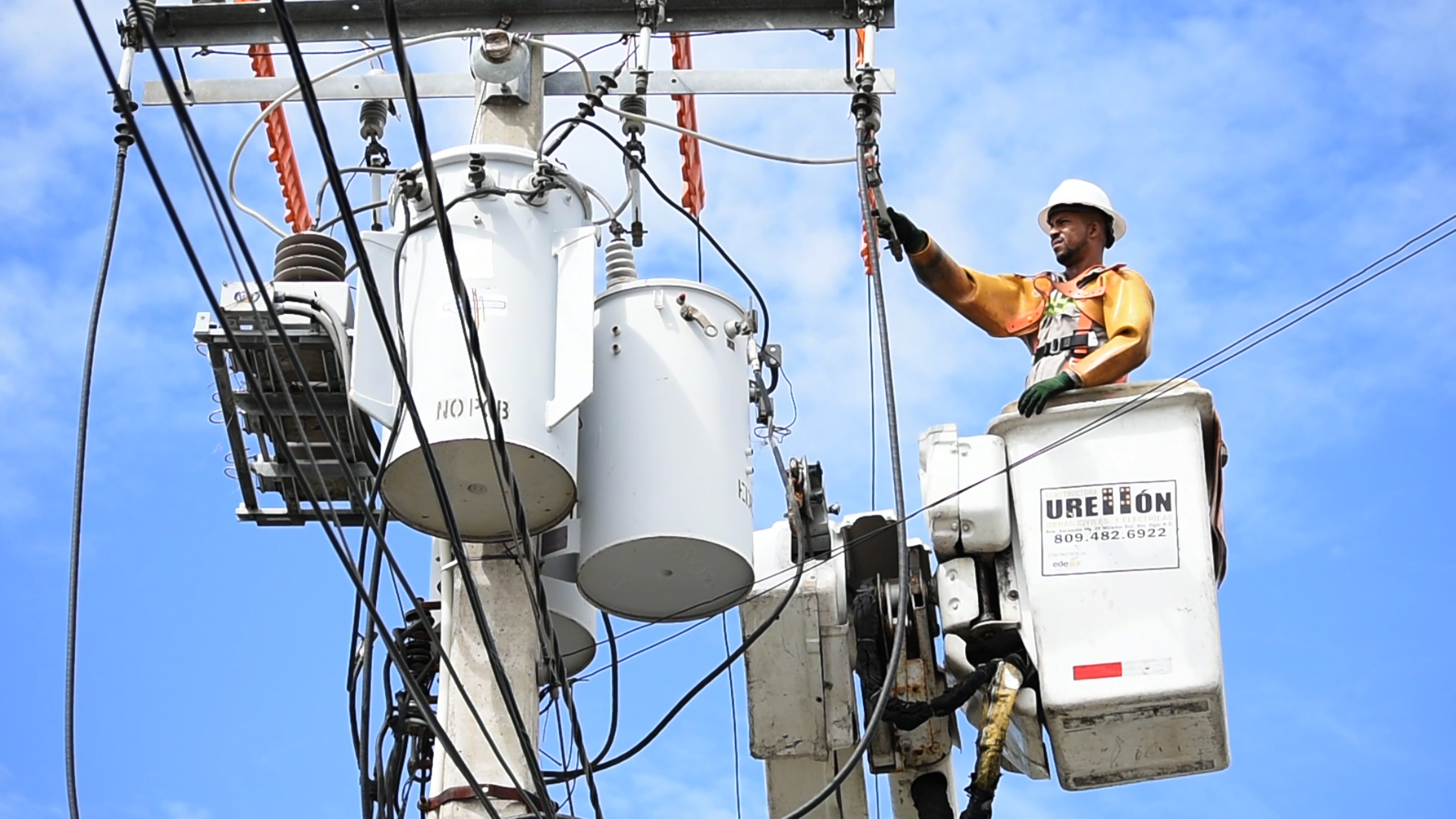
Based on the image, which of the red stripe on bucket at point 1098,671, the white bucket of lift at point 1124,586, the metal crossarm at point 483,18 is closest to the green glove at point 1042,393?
the white bucket of lift at point 1124,586

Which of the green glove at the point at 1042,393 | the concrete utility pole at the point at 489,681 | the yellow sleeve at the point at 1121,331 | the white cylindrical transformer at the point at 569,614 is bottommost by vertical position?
the concrete utility pole at the point at 489,681

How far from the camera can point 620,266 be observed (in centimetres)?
657

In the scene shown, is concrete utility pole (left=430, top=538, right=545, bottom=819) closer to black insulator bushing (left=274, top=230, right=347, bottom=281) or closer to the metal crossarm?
black insulator bushing (left=274, top=230, right=347, bottom=281)

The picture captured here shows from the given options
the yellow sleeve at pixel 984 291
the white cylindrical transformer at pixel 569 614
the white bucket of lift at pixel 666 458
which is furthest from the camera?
the yellow sleeve at pixel 984 291

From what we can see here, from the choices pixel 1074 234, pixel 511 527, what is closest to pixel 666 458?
pixel 511 527

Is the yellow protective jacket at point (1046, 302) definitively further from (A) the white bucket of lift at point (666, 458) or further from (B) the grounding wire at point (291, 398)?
(B) the grounding wire at point (291, 398)

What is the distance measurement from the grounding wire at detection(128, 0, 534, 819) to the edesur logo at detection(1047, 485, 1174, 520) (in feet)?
7.07

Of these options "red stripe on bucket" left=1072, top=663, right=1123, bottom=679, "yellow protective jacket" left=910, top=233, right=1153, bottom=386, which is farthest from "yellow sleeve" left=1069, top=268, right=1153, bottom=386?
"red stripe on bucket" left=1072, top=663, right=1123, bottom=679

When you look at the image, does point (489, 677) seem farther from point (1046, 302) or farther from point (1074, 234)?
point (1074, 234)

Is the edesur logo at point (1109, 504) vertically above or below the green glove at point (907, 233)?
below

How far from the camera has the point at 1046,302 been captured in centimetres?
753

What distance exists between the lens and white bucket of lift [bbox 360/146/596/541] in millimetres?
5570

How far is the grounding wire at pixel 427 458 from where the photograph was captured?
4.19m

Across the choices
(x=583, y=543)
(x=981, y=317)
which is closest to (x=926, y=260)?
(x=981, y=317)
